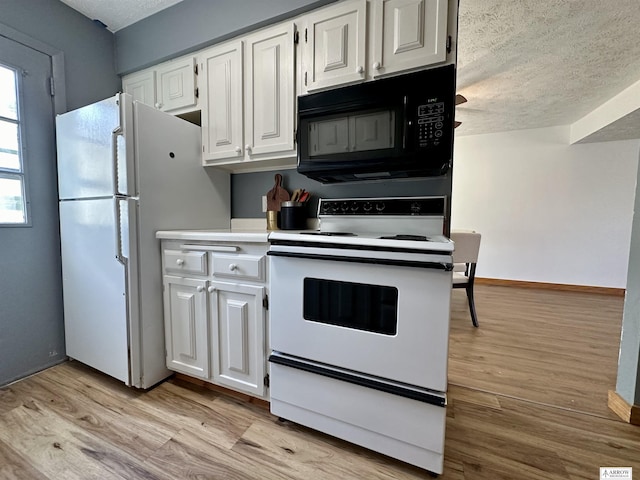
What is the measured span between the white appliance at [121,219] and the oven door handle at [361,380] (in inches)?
33.8

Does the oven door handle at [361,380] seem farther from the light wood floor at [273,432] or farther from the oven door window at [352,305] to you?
the light wood floor at [273,432]

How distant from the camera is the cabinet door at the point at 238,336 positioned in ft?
4.28

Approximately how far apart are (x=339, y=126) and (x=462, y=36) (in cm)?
170

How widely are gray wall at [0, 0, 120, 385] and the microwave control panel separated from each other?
2304mm

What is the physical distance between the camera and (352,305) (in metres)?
1.07

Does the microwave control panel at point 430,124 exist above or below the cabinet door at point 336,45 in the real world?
below

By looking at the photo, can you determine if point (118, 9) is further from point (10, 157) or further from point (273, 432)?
point (273, 432)

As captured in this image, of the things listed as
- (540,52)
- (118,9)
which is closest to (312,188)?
(118,9)

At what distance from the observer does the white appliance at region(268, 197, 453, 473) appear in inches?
36.9

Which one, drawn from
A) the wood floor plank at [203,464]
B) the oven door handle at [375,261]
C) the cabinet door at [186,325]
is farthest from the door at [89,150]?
the wood floor plank at [203,464]

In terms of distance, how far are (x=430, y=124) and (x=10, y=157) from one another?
237 cm

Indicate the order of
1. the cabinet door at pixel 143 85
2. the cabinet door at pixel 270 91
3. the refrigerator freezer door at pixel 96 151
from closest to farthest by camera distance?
1. the refrigerator freezer door at pixel 96 151
2. the cabinet door at pixel 270 91
3. the cabinet door at pixel 143 85

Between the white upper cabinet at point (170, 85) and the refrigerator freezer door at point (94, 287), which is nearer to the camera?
the refrigerator freezer door at point (94, 287)

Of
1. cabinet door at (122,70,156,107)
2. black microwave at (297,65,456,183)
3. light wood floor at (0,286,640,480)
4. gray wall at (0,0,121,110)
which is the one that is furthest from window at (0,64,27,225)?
black microwave at (297,65,456,183)
